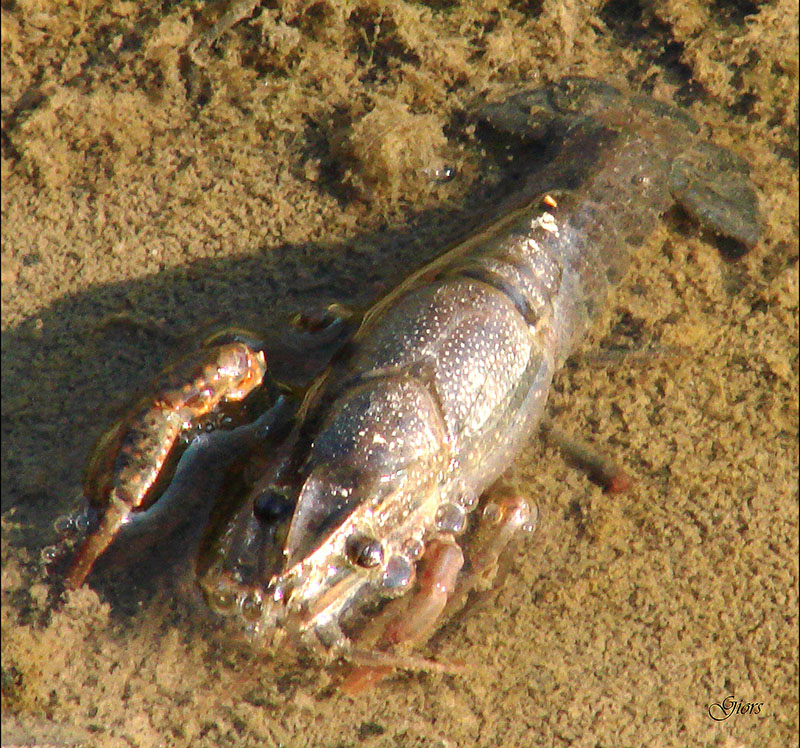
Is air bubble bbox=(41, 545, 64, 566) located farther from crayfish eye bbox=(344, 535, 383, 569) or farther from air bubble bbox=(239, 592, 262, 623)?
crayfish eye bbox=(344, 535, 383, 569)

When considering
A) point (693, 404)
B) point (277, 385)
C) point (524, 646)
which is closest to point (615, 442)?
point (693, 404)

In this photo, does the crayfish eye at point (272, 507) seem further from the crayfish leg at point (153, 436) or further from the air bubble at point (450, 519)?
the air bubble at point (450, 519)

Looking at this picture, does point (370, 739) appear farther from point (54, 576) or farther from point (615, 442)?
point (615, 442)
